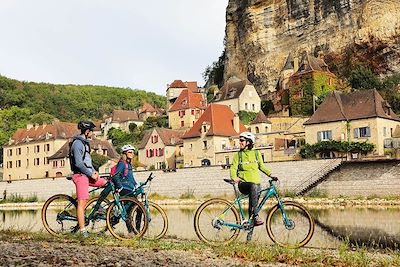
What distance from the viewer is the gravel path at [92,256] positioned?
6086 mm

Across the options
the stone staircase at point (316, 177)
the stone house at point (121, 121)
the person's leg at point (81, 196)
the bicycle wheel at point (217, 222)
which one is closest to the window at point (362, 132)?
the stone staircase at point (316, 177)

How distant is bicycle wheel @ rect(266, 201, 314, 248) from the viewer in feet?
27.8

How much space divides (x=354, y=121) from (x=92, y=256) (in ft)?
125

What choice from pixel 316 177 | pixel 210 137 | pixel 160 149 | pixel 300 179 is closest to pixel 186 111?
pixel 160 149

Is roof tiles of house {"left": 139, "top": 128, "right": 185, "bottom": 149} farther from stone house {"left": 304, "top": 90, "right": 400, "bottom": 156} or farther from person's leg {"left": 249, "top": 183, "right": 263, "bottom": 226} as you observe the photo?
person's leg {"left": 249, "top": 183, "right": 263, "bottom": 226}

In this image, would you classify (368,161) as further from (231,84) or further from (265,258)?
(231,84)

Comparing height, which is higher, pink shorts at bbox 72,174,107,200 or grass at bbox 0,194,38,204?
pink shorts at bbox 72,174,107,200

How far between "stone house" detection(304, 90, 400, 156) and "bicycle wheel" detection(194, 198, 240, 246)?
115 feet

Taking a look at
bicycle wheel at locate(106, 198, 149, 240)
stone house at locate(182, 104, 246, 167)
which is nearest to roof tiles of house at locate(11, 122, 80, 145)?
stone house at locate(182, 104, 246, 167)

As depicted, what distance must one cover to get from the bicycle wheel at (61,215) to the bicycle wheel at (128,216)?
619 millimetres

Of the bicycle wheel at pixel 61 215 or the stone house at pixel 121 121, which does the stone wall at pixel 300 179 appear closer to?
the bicycle wheel at pixel 61 215

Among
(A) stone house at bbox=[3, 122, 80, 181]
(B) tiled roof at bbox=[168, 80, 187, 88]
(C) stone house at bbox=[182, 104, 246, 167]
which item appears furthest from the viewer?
(B) tiled roof at bbox=[168, 80, 187, 88]

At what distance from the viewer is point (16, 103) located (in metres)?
112

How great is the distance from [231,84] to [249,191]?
6086cm
